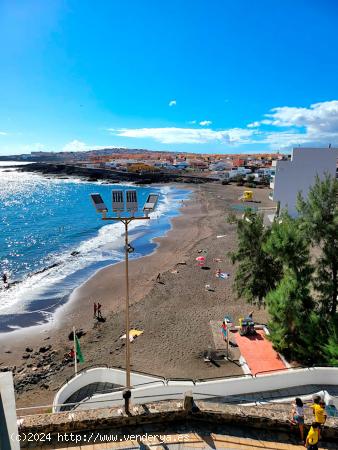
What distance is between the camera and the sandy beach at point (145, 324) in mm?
14000

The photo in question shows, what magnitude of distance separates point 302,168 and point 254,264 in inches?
803

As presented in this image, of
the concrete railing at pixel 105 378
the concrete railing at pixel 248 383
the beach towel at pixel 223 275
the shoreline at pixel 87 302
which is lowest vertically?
the shoreline at pixel 87 302

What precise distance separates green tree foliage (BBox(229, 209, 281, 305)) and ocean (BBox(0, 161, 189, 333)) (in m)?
12.3

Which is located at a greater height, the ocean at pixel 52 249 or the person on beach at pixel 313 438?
the person on beach at pixel 313 438

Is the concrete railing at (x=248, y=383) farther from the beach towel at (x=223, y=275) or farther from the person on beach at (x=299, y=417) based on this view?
the beach towel at (x=223, y=275)

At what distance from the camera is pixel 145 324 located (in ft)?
59.3

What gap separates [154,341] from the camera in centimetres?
1611

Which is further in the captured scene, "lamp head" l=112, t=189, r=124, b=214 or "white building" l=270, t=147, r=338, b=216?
"white building" l=270, t=147, r=338, b=216

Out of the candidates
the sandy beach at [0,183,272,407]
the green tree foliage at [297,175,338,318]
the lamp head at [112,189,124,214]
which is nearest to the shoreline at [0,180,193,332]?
the sandy beach at [0,183,272,407]

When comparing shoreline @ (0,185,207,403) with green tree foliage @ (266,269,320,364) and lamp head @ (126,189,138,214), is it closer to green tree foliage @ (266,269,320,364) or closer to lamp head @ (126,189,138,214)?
green tree foliage @ (266,269,320,364)

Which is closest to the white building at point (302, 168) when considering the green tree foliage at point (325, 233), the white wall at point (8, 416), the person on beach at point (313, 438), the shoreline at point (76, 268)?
the shoreline at point (76, 268)

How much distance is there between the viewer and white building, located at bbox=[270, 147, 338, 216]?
1291 inches

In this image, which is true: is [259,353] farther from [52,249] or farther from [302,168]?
[52,249]

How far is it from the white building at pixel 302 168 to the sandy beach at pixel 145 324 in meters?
8.83
